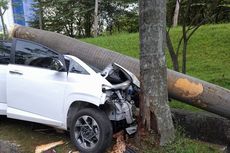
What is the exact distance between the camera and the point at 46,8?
935 inches

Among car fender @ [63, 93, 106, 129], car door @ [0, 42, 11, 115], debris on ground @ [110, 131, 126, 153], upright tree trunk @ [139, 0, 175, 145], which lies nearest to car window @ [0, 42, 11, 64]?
car door @ [0, 42, 11, 115]

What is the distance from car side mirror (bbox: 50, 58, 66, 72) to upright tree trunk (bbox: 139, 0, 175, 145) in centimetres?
119

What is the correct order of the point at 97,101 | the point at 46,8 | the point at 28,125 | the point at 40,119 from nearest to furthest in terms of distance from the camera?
1. the point at 97,101
2. the point at 40,119
3. the point at 28,125
4. the point at 46,8

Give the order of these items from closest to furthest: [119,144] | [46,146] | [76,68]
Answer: [119,144]
[76,68]
[46,146]

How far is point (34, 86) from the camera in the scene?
6270 mm

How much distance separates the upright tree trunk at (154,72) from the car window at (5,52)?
246 cm

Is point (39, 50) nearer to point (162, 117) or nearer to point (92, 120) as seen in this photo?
point (92, 120)

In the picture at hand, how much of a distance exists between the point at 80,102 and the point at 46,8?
18.6 m

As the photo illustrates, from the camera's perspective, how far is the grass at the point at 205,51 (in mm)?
9234

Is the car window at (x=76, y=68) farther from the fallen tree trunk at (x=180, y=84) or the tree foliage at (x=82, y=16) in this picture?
the tree foliage at (x=82, y=16)

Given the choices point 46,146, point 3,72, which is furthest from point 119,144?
point 3,72

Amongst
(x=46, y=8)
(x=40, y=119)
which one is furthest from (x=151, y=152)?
(x=46, y=8)

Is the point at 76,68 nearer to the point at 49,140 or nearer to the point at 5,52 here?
the point at 49,140

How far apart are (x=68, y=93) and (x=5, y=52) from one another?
1.68 m
